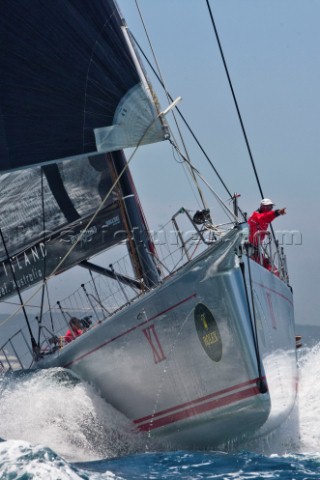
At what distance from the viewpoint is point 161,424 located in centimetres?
932

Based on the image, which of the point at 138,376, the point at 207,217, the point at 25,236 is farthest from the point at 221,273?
the point at 25,236

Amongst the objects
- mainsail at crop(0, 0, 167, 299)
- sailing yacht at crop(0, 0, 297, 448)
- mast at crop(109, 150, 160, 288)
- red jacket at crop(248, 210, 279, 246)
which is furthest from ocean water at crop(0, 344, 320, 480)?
mainsail at crop(0, 0, 167, 299)

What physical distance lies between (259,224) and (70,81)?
231 centimetres

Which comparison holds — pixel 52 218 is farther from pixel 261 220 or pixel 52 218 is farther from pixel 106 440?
pixel 106 440

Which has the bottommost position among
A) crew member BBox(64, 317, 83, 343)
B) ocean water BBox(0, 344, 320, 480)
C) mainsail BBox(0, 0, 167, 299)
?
ocean water BBox(0, 344, 320, 480)

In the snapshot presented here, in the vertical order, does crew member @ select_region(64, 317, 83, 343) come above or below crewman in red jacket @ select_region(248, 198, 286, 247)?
below

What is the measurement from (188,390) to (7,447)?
7.08 ft

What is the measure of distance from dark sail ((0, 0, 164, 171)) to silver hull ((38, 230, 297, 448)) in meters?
1.61

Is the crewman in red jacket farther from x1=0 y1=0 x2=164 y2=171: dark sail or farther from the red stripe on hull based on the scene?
the red stripe on hull

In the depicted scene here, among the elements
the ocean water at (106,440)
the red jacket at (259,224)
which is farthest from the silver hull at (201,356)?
the red jacket at (259,224)

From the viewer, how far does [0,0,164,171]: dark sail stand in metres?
9.45

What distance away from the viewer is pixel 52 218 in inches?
467

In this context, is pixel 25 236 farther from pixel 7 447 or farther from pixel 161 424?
pixel 7 447

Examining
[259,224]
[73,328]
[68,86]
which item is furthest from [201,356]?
[68,86]
